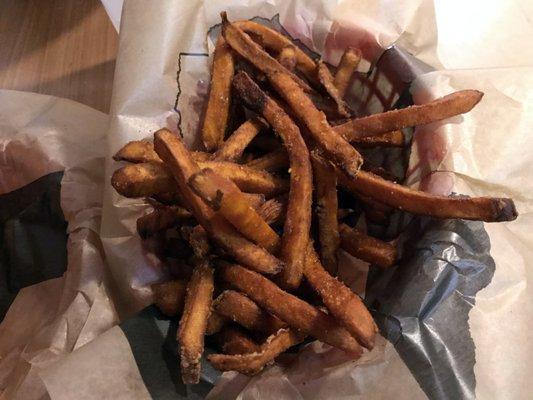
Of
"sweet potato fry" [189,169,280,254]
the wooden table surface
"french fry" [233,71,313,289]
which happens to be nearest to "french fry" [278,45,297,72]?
"french fry" [233,71,313,289]

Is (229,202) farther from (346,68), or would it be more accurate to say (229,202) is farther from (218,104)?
(346,68)

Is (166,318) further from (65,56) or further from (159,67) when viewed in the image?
(65,56)

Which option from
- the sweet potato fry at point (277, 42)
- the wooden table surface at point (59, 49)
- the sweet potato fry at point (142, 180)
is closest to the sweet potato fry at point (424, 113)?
the sweet potato fry at point (277, 42)

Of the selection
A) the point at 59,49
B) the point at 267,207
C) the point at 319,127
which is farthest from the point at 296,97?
the point at 59,49

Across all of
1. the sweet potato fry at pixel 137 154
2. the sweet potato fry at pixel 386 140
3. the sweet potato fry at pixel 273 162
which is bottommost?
the sweet potato fry at pixel 137 154

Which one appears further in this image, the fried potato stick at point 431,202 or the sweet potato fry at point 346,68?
the sweet potato fry at point 346,68

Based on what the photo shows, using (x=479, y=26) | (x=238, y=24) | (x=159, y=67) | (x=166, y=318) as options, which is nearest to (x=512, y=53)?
(x=479, y=26)

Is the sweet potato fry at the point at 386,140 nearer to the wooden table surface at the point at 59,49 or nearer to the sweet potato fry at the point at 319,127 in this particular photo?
the sweet potato fry at the point at 319,127

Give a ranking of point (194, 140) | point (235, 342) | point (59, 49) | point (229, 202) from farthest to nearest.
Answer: point (59, 49) → point (194, 140) → point (235, 342) → point (229, 202)
